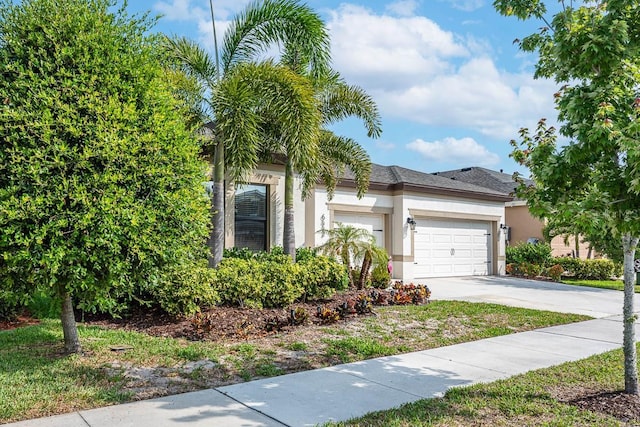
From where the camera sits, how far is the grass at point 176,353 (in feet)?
15.7

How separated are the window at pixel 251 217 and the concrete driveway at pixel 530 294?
16.1ft

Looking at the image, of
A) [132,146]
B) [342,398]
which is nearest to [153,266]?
[132,146]

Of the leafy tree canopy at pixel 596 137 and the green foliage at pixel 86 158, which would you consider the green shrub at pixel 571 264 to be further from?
the green foliage at pixel 86 158

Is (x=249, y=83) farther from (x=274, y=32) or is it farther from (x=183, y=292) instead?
(x=183, y=292)

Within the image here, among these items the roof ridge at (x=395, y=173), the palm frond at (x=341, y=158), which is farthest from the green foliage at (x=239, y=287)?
the roof ridge at (x=395, y=173)

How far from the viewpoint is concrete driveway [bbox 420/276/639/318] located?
38.7 feet

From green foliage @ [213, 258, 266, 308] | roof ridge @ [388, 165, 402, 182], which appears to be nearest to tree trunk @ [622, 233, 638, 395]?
green foliage @ [213, 258, 266, 308]

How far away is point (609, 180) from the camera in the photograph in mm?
4195

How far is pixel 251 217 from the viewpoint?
13148 mm

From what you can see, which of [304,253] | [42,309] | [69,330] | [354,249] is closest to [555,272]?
[354,249]

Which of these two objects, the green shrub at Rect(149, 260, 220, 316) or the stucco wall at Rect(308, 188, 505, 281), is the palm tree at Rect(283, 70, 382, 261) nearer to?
the stucco wall at Rect(308, 188, 505, 281)

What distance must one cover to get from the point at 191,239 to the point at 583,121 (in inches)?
175

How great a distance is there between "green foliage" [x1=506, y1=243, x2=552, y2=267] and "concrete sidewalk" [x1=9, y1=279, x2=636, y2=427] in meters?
13.2

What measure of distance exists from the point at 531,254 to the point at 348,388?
1794 centimetres
